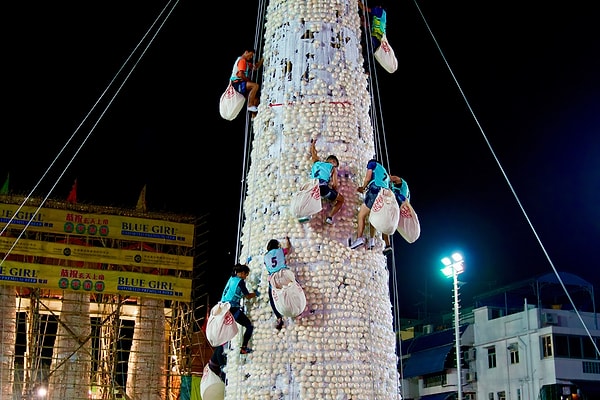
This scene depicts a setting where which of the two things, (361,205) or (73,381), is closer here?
(361,205)

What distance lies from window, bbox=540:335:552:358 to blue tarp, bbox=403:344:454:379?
16.0 feet

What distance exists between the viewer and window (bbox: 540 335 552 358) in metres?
28.5

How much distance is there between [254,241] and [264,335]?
1028 mm

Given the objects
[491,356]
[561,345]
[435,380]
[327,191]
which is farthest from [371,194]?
[435,380]

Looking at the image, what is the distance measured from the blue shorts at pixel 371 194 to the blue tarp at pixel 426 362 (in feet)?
86.5

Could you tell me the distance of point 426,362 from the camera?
34344 mm

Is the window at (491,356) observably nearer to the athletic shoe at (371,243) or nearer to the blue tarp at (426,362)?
the blue tarp at (426,362)

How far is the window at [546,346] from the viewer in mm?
28531

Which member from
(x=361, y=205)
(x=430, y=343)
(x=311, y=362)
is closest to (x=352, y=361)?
(x=311, y=362)

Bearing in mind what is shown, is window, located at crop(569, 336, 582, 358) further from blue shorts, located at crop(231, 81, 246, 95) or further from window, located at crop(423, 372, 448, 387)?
blue shorts, located at crop(231, 81, 246, 95)

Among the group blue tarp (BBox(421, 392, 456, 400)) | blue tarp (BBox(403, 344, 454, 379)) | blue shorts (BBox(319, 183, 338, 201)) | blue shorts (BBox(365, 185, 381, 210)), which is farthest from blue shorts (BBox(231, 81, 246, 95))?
blue tarp (BBox(421, 392, 456, 400))

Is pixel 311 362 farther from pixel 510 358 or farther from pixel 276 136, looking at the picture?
pixel 510 358

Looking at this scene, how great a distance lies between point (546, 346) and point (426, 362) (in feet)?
22.2

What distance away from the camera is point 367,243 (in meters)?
7.96
